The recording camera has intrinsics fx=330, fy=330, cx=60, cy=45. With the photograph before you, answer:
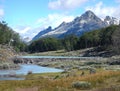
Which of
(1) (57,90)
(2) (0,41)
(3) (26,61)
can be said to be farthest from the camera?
(2) (0,41)

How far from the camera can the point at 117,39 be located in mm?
116062

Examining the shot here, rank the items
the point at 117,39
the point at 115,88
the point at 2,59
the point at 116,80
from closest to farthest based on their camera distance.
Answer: the point at 115,88 < the point at 116,80 < the point at 117,39 < the point at 2,59

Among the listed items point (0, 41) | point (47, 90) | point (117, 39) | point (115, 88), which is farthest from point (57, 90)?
point (0, 41)

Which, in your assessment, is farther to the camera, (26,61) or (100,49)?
(100,49)

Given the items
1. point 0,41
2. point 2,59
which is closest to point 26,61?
point 2,59

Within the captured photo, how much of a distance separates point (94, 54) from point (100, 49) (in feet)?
26.5

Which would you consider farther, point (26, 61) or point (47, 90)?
point (26, 61)

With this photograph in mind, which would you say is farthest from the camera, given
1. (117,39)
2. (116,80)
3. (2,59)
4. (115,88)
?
(2,59)

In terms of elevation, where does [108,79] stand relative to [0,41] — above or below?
below

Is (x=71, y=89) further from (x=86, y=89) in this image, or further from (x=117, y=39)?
(x=117, y=39)

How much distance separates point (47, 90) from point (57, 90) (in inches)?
38.6

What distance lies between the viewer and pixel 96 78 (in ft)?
109

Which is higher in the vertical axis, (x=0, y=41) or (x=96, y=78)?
(x=0, y=41)

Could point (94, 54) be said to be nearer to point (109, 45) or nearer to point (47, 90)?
point (109, 45)
